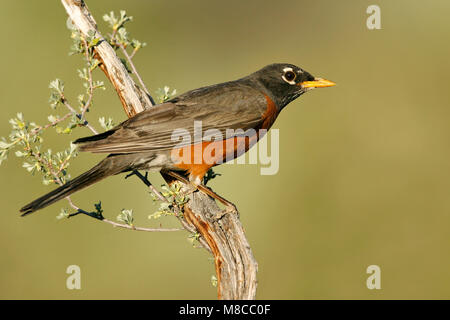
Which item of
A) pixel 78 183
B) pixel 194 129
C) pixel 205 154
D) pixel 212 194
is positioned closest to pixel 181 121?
pixel 194 129

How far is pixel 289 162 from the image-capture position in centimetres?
1122

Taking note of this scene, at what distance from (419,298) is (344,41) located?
7.09 metres

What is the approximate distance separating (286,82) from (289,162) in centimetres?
382

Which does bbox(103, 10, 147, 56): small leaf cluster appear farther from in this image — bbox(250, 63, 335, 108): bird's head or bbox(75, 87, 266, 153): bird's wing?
bbox(250, 63, 335, 108): bird's head

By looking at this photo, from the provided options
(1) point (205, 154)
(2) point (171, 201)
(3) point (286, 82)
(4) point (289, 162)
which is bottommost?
(2) point (171, 201)

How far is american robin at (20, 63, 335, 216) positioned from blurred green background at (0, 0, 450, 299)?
310 centimetres

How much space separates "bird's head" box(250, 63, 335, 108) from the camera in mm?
7559

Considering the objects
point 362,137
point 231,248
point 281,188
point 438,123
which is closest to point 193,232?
point 231,248

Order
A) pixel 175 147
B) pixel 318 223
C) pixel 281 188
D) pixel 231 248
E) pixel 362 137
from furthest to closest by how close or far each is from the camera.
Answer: pixel 362 137, pixel 281 188, pixel 318 223, pixel 175 147, pixel 231 248

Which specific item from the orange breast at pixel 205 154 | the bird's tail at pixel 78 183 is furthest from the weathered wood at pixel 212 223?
the bird's tail at pixel 78 183

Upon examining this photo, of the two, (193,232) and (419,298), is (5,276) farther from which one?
(419,298)

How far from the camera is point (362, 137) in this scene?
1168 centimetres

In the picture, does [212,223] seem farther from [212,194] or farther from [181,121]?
[181,121]

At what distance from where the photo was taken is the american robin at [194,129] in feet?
19.6
